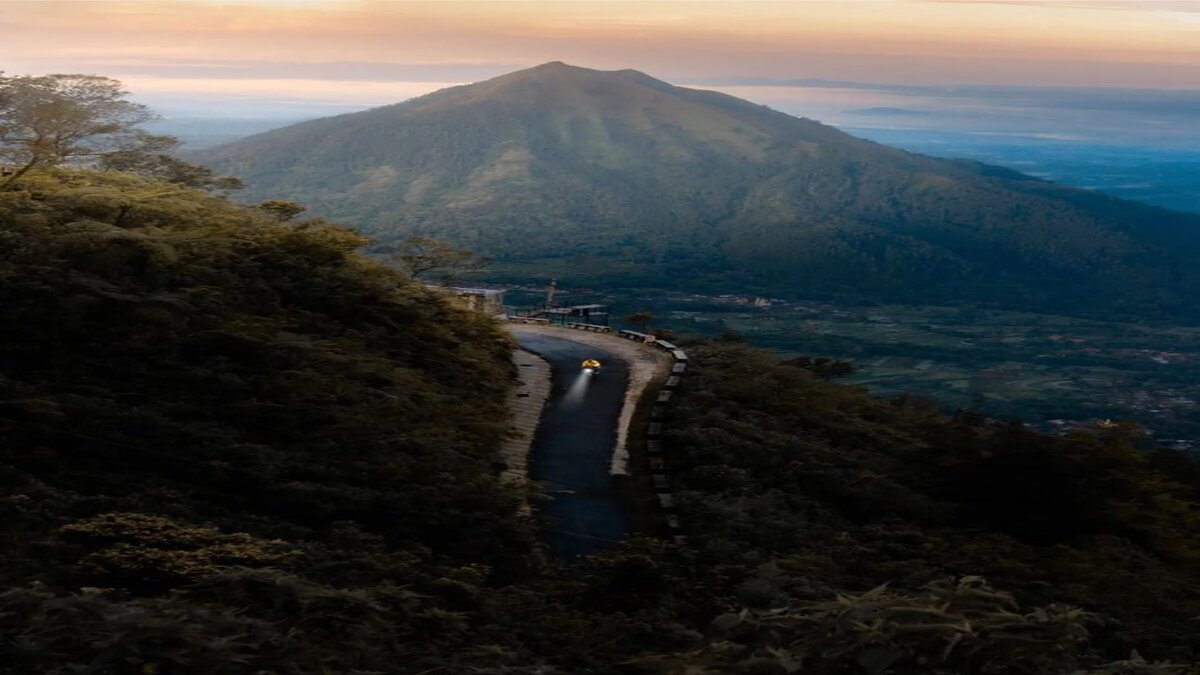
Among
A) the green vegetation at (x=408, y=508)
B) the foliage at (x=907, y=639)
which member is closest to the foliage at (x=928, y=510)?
the green vegetation at (x=408, y=508)

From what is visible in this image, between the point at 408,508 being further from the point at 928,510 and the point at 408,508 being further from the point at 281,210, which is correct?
the point at 281,210

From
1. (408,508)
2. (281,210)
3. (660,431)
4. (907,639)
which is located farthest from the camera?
(281,210)

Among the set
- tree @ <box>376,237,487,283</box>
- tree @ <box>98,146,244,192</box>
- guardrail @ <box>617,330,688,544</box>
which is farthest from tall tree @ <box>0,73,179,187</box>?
guardrail @ <box>617,330,688,544</box>

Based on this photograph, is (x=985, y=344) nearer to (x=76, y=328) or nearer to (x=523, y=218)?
(x=523, y=218)

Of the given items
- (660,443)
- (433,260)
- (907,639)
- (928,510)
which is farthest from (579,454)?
(433,260)

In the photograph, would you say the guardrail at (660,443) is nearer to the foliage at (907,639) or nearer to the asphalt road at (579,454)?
the asphalt road at (579,454)

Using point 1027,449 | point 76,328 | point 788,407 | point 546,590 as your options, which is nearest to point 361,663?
point 546,590
